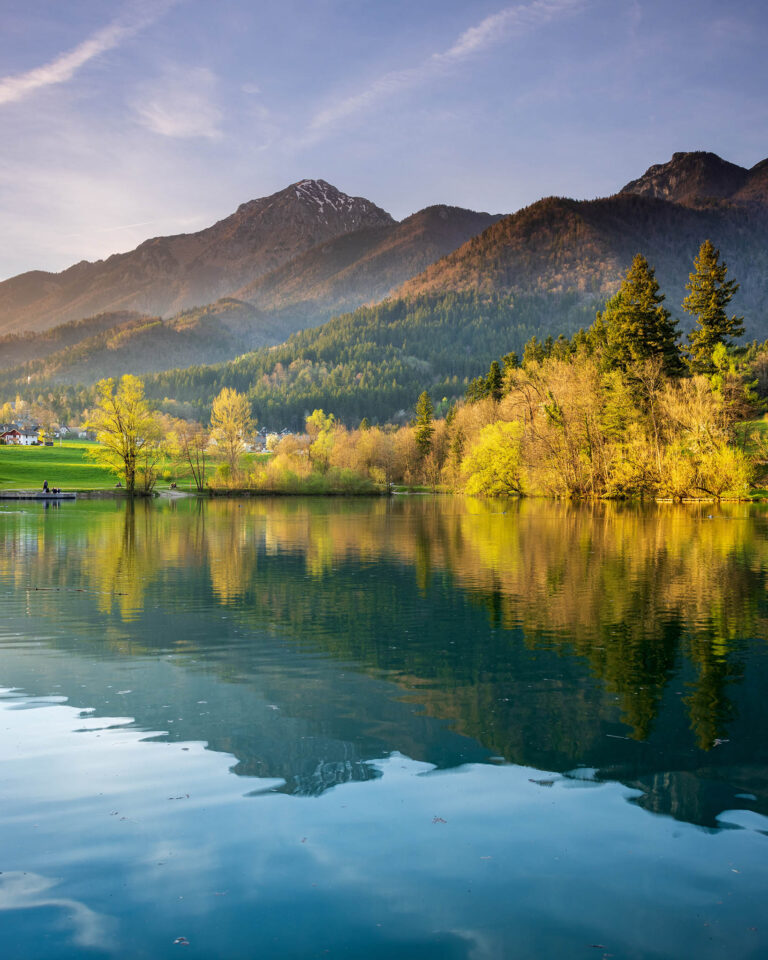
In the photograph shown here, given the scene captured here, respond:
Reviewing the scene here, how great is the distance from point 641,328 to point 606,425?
10427mm

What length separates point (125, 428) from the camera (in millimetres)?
82625

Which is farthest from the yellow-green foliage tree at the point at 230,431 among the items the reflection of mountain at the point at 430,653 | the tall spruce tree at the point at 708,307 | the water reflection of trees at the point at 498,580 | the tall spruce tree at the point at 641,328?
the reflection of mountain at the point at 430,653

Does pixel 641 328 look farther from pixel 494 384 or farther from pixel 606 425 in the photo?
pixel 494 384

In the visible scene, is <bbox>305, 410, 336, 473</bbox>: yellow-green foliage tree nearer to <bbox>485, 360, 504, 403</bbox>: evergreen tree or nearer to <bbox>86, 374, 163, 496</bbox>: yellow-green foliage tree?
<bbox>485, 360, 504, 403</bbox>: evergreen tree

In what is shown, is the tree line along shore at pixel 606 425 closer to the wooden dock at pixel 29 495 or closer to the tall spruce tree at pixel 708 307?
the tall spruce tree at pixel 708 307

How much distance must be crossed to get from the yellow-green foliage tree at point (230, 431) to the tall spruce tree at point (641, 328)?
47840mm

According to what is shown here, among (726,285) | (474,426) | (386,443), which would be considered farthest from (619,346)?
(386,443)

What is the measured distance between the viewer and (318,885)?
240 inches

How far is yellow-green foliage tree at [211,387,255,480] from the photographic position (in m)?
97.8

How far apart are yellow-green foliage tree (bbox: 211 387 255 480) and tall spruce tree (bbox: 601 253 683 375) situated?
157 ft

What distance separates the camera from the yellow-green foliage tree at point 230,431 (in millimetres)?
97750

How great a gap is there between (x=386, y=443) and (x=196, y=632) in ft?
345

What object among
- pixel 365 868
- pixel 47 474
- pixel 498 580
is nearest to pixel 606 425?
pixel 498 580

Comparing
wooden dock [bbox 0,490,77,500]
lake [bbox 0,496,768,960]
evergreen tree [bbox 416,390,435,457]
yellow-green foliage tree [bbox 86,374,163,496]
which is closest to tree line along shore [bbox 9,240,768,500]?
yellow-green foliage tree [bbox 86,374,163,496]
